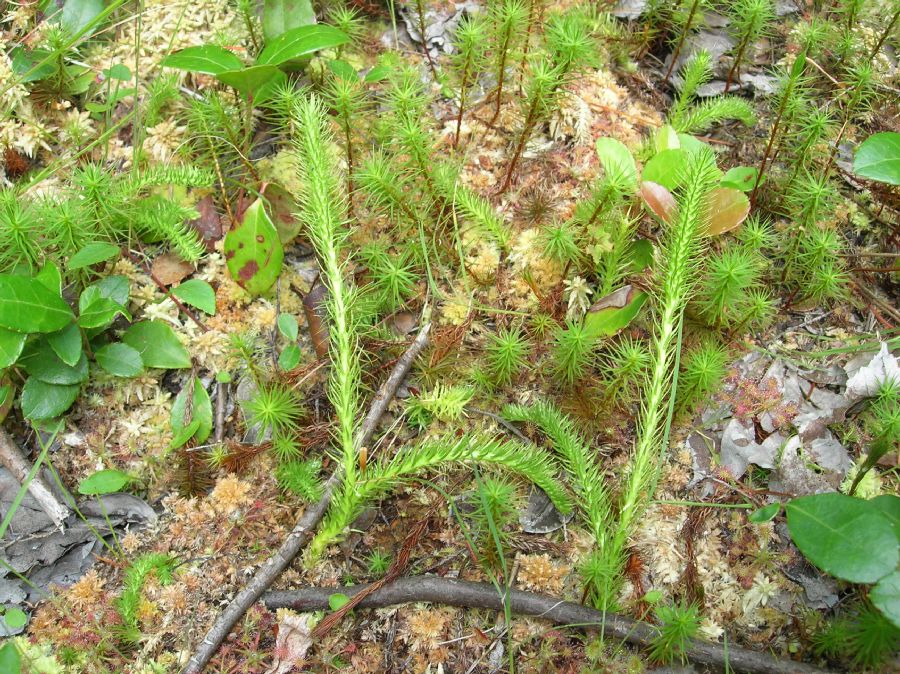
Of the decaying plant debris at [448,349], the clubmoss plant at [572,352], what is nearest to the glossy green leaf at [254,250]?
the decaying plant debris at [448,349]

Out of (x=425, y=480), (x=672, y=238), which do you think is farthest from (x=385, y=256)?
(x=672, y=238)

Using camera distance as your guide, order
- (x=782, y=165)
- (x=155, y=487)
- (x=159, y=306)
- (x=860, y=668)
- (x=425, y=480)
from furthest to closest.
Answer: (x=782, y=165)
(x=159, y=306)
(x=155, y=487)
(x=425, y=480)
(x=860, y=668)

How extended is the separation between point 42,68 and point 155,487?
6.82 feet

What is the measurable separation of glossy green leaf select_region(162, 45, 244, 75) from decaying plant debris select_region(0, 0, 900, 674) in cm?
4

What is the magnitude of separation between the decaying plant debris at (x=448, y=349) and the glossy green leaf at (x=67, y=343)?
0.04ft

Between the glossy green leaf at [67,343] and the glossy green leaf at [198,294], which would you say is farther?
the glossy green leaf at [198,294]

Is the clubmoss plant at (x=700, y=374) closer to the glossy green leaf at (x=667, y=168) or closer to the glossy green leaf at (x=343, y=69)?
the glossy green leaf at (x=667, y=168)

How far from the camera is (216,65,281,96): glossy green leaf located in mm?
2695

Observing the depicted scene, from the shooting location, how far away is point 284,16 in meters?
3.12

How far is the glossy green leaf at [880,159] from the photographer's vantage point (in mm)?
2531

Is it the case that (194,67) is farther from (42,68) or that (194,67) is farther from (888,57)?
(888,57)

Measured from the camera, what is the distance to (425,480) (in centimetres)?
250

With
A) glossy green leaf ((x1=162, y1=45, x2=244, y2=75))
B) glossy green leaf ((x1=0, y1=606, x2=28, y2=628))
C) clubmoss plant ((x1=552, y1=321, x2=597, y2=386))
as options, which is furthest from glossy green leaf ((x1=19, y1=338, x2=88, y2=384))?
clubmoss plant ((x1=552, y1=321, x2=597, y2=386))

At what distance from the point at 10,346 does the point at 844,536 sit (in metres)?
2.99
